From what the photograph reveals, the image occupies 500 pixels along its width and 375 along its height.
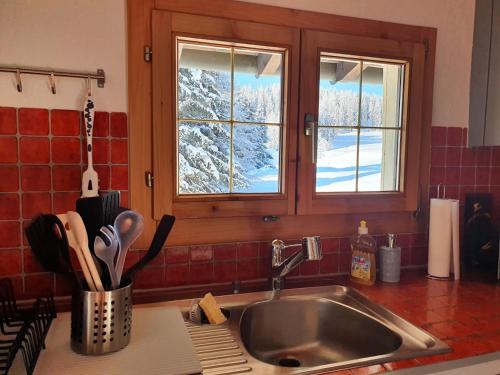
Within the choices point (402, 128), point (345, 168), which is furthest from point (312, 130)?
point (402, 128)

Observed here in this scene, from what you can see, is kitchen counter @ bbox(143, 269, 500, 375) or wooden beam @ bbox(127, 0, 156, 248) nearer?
kitchen counter @ bbox(143, 269, 500, 375)

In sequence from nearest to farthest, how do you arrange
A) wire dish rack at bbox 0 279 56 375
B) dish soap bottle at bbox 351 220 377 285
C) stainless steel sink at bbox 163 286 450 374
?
wire dish rack at bbox 0 279 56 375, stainless steel sink at bbox 163 286 450 374, dish soap bottle at bbox 351 220 377 285

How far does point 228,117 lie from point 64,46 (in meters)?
0.55

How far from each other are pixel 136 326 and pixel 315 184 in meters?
0.78

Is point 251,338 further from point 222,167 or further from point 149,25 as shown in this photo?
point 149,25

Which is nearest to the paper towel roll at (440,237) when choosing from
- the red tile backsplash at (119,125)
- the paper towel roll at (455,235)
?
the paper towel roll at (455,235)

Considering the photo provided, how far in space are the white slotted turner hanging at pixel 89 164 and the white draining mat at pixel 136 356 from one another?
1.24 ft

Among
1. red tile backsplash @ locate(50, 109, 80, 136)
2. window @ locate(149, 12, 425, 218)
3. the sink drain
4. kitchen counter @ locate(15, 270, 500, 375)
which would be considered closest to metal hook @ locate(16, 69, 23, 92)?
red tile backsplash @ locate(50, 109, 80, 136)

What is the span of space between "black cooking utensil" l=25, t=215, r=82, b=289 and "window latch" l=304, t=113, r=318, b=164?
882mm

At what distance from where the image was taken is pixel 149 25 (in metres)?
1.22

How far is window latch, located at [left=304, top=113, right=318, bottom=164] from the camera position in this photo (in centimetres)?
140

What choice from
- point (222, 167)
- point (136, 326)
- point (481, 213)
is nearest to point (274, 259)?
point (222, 167)

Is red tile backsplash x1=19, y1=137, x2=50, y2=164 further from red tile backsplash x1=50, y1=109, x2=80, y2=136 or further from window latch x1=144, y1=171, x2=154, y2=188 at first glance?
window latch x1=144, y1=171, x2=154, y2=188

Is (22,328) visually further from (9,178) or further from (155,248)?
(9,178)
